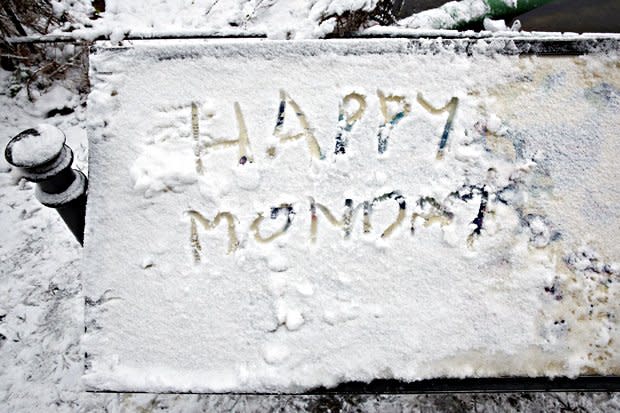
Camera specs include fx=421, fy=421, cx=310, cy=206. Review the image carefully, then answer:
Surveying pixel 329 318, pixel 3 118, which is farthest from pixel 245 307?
pixel 3 118

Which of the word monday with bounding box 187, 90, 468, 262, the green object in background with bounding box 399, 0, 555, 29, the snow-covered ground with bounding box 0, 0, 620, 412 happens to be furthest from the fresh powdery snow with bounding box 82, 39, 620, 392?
the green object in background with bounding box 399, 0, 555, 29

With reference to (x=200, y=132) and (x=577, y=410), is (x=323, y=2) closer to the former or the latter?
(x=200, y=132)

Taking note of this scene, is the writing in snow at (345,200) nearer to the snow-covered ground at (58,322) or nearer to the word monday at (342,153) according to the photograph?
the word monday at (342,153)

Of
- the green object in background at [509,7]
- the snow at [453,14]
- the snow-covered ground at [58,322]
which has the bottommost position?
the snow-covered ground at [58,322]

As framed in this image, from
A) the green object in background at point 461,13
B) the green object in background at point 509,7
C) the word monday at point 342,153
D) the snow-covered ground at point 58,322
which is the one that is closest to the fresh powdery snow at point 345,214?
the word monday at point 342,153

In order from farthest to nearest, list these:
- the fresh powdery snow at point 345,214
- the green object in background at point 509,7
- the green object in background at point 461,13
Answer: the green object in background at point 509,7 → the green object in background at point 461,13 → the fresh powdery snow at point 345,214

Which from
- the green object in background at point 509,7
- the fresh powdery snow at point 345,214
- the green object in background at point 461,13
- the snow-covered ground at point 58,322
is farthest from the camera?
the green object in background at point 509,7

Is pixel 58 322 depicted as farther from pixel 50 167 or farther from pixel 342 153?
pixel 342 153

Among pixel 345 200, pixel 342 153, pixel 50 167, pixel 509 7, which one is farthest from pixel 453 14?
pixel 50 167
